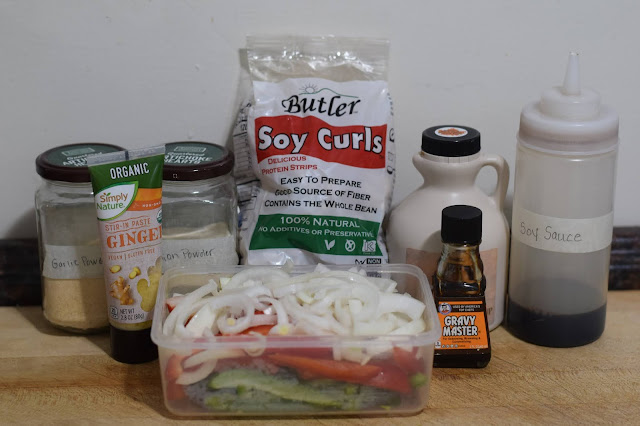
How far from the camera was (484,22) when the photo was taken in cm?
103

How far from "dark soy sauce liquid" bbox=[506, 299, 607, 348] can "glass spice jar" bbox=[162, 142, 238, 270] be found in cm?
36

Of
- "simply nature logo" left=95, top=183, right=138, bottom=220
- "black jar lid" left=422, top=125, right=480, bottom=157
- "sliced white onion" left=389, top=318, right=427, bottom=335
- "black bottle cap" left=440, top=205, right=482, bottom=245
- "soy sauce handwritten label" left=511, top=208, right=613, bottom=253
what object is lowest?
"sliced white onion" left=389, top=318, right=427, bottom=335

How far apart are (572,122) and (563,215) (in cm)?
10

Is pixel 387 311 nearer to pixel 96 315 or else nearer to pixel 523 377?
Answer: pixel 523 377

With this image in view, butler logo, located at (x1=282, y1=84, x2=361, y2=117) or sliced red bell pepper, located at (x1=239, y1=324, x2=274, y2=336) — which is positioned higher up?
butler logo, located at (x1=282, y1=84, x2=361, y2=117)

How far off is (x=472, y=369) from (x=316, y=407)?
0.20m

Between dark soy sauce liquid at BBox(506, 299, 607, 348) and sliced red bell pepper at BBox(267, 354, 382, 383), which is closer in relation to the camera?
sliced red bell pepper at BBox(267, 354, 382, 383)

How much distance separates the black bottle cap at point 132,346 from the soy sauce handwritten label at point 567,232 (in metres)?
0.45

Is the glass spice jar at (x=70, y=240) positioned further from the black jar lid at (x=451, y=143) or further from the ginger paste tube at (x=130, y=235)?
the black jar lid at (x=451, y=143)

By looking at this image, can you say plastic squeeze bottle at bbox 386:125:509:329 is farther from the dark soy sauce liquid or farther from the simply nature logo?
the simply nature logo

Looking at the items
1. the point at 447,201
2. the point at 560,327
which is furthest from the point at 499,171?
the point at 560,327

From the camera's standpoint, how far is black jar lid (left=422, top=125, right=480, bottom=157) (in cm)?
95

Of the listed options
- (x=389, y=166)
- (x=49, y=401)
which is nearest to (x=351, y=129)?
(x=389, y=166)

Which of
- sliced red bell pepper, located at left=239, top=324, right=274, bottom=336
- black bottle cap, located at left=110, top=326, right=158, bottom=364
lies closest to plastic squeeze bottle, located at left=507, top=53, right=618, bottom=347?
sliced red bell pepper, located at left=239, top=324, right=274, bottom=336
